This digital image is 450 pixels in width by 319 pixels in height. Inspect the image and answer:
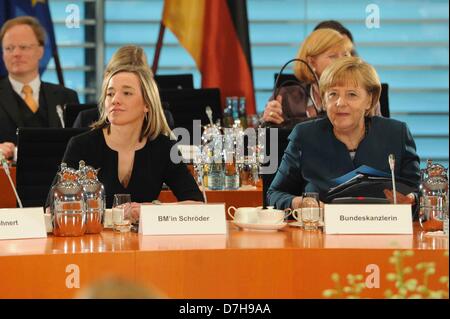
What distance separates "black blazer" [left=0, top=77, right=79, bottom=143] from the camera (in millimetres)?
6418

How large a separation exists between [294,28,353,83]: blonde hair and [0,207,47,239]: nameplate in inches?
102

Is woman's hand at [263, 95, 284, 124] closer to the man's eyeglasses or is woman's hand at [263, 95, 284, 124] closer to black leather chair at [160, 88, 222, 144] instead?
black leather chair at [160, 88, 222, 144]

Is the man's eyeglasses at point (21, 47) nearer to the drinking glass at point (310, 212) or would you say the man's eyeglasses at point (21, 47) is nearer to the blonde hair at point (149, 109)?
the blonde hair at point (149, 109)

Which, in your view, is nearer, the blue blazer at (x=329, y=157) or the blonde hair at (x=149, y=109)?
the blue blazer at (x=329, y=157)

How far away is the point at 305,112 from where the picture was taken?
18.6 feet

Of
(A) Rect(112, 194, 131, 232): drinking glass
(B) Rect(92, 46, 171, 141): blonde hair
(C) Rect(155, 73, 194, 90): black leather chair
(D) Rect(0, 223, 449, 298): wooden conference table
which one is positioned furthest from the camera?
(C) Rect(155, 73, 194, 90): black leather chair

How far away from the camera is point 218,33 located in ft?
27.3

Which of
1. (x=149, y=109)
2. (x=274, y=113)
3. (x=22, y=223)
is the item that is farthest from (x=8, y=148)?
(x=22, y=223)

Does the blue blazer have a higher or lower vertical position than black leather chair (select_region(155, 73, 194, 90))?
lower

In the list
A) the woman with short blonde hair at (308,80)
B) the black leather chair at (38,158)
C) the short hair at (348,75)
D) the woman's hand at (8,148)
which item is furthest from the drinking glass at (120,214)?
the woman's hand at (8,148)

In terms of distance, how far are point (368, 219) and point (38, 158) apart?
1942 millimetres

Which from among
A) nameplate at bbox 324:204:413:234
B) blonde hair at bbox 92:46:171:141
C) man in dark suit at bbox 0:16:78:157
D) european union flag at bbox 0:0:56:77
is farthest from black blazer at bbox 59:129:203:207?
european union flag at bbox 0:0:56:77

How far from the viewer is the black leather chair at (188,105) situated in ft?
21.6
